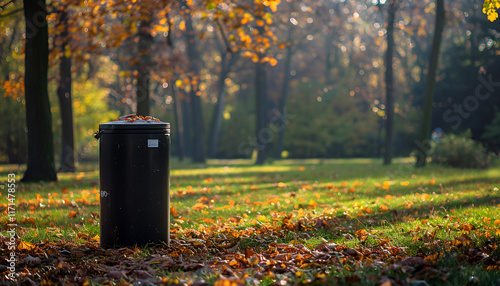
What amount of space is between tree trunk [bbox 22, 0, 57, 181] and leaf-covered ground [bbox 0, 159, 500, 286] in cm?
338

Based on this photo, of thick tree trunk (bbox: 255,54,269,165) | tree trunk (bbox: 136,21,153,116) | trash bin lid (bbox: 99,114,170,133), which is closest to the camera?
trash bin lid (bbox: 99,114,170,133)

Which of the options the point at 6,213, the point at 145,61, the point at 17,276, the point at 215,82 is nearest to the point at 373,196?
the point at 6,213

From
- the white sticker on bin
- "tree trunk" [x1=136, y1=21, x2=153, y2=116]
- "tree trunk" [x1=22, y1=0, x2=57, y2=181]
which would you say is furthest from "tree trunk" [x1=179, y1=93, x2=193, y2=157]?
the white sticker on bin

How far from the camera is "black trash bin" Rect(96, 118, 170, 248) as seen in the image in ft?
17.1

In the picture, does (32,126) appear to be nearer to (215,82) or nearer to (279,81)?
(215,82)

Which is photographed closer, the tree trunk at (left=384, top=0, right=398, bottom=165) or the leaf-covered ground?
the leaf-covered ground

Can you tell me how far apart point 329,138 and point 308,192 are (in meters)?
29.4

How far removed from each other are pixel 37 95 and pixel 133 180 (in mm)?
8322

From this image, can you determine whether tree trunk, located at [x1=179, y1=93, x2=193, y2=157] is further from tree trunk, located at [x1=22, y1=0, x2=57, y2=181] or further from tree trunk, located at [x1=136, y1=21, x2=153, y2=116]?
tree trunk, located at [x1=22, y1=0, x2=57, y2=181]

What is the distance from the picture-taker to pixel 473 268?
4.34 meters

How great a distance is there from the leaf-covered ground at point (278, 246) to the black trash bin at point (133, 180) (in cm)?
20

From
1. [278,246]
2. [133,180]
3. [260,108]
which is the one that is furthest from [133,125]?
[260,108]

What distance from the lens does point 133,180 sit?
17.2ft

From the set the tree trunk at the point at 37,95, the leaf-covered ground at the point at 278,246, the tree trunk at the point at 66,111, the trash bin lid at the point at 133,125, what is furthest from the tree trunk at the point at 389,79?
the trash bin lid at the point at 133,125
